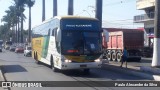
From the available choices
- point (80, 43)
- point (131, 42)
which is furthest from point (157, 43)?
point (131, 42)

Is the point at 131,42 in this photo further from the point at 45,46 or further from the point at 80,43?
the point at 80,43

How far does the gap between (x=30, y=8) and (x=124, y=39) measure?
170 ft

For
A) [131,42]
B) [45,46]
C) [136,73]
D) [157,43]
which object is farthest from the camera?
[131,42]

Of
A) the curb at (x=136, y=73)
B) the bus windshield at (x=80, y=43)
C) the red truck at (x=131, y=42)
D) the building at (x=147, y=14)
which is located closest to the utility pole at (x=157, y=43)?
the curb at (x=136, y=73)

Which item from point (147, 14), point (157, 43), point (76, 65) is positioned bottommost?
point (76, 65)

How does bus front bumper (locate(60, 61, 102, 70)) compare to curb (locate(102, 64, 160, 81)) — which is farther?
bus front bumper (locate(60, 61, 102, 70))

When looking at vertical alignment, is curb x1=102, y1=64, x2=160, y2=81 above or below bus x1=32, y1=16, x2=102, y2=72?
below

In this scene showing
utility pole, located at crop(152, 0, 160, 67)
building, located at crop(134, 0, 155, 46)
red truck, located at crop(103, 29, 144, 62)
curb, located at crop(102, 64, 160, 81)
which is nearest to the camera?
curb, located at crop(102, 64, 160, 81)

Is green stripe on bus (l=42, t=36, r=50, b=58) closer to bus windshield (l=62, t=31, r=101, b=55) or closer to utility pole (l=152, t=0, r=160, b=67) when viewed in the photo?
bus windshield (l=62, t=31, r=101, b=55)

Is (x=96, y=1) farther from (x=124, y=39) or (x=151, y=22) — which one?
(x=151, y=22)

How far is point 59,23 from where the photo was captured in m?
21.1

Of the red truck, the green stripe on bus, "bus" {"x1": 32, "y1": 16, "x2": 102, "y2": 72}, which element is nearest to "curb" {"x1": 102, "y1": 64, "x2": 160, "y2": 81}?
"bus" {"x1": 32, "y1": 16, "x2": 102, "y2": 72}

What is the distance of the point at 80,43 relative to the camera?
20.7m

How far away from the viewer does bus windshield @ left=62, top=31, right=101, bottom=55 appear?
2058 cm
